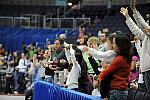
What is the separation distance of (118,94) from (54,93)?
9.44 ft

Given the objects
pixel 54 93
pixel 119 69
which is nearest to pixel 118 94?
pixel 119 69

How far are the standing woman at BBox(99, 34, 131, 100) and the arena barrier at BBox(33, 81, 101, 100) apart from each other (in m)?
0.39

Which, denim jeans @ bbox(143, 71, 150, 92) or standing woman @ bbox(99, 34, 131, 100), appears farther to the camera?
denim jeans @ bbox(143, 71, 150, 92)

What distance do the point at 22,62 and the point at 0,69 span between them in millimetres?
1484

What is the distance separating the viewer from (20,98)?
1363 centimetres

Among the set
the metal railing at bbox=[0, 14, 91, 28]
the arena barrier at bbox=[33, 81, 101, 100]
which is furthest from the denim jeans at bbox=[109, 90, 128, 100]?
the metal railing at bbox=[0, 14, 91, 28]

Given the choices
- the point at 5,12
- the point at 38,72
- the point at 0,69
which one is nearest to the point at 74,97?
the point at 38,72

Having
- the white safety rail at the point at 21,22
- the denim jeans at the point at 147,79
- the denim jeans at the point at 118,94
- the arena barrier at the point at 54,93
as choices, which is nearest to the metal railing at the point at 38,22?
the white safety rail at the point at 21,22

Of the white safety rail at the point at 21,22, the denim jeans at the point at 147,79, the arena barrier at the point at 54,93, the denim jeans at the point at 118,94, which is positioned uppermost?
the white safety rail at the point at 21,22

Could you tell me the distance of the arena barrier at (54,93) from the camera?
238 inches

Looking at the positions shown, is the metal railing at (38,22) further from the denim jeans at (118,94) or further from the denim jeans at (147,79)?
the denim jeans at (118,94)

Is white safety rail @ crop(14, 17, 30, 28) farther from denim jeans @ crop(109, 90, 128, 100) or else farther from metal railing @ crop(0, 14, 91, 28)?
denim jeans @ crop(109, 90, 128, 100)

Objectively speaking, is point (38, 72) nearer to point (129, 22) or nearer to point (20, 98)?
point (20, 98)

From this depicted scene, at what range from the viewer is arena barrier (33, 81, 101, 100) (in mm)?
6045
